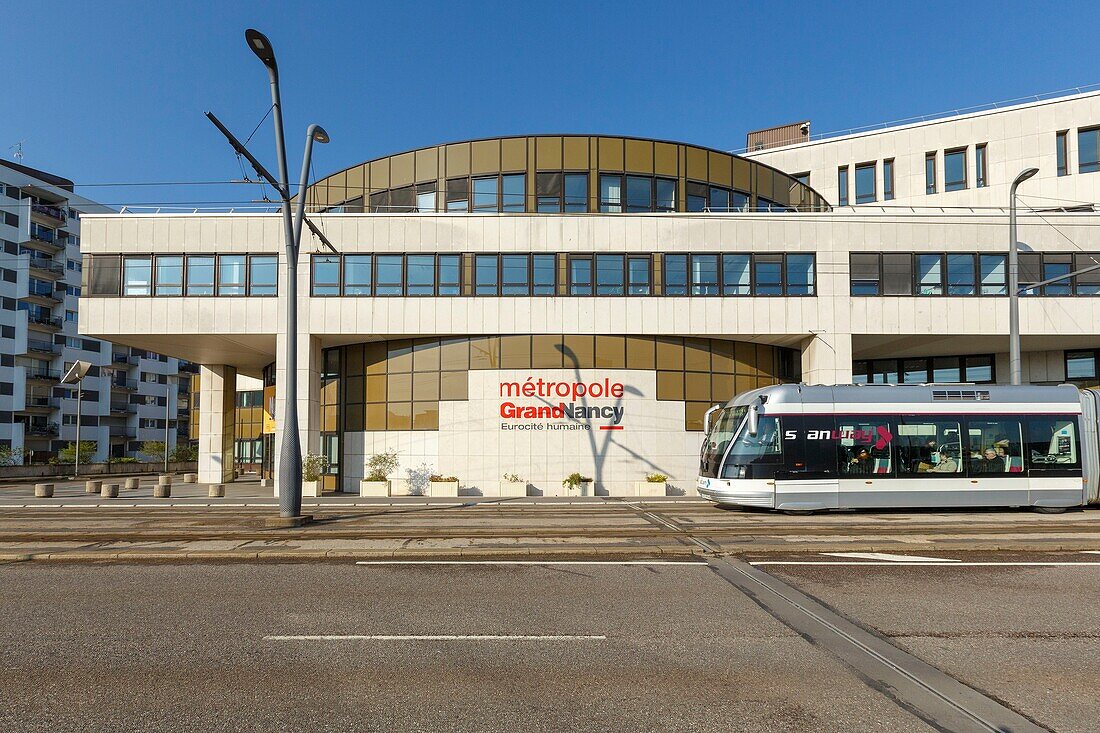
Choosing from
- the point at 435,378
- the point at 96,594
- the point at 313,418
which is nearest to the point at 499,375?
the point at 435,378

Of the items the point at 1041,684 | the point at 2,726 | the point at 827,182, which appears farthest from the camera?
the point at 827,182

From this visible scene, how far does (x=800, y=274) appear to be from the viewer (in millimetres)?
27109

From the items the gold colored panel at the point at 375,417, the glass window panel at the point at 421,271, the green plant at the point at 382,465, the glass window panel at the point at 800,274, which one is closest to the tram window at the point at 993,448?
the glass window panel at the point at 800,274

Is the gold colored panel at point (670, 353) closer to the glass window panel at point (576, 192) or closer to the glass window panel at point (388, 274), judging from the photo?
the glass window panel at point (576, 192)

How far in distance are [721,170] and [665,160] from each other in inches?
106

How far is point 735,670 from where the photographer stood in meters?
5.66

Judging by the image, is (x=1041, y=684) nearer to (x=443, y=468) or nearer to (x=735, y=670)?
(x=735, y=670)

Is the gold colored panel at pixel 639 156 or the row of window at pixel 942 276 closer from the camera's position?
the row of window at pixel 942 276

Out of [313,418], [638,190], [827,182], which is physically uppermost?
[827,182]

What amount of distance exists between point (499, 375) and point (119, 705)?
21765mm

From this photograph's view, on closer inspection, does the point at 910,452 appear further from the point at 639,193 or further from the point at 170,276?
the point at 170,276

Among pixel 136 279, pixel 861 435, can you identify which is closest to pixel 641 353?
pixel 861 435

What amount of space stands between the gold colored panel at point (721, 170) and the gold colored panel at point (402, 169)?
40.9ft

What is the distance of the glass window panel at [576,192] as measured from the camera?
28375mm
